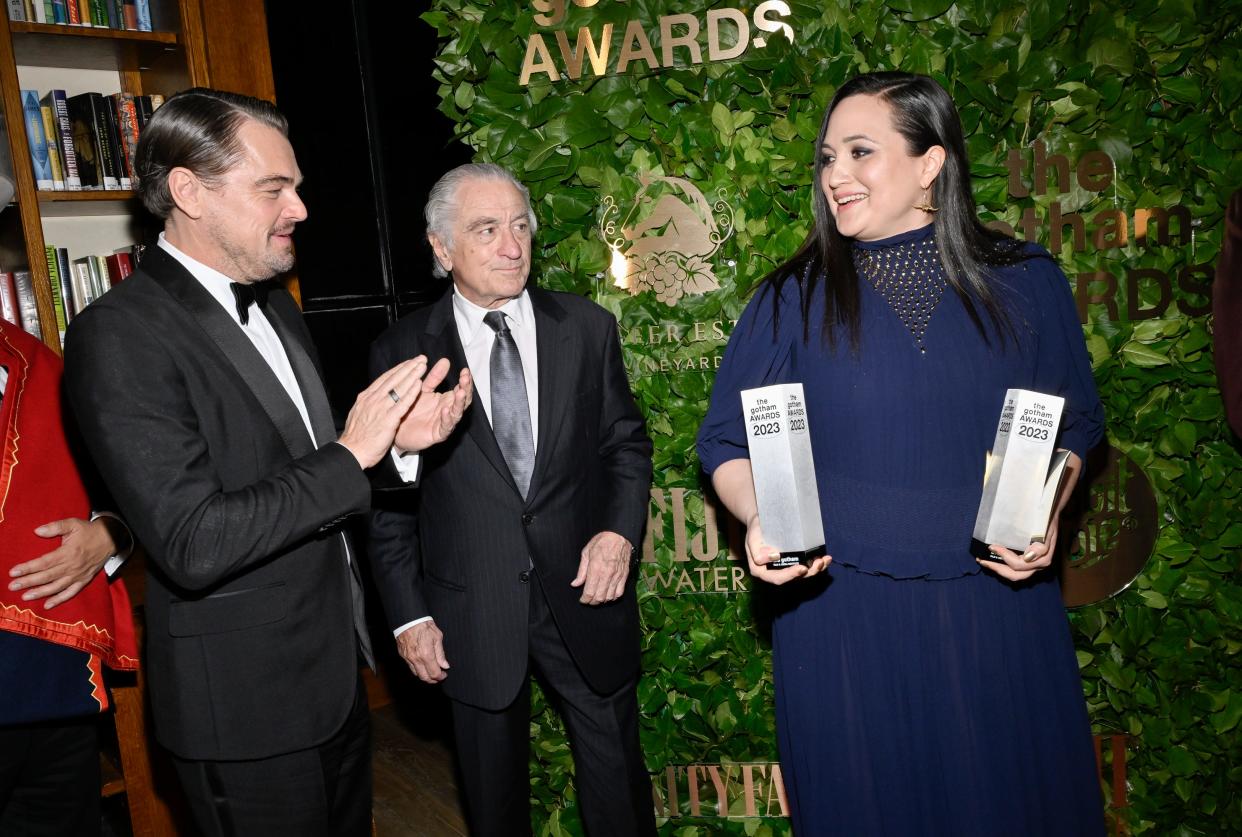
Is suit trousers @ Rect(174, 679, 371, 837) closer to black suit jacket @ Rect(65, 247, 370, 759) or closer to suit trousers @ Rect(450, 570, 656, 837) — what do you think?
black suit jacket @ Rect(65, 247, 370, 759)

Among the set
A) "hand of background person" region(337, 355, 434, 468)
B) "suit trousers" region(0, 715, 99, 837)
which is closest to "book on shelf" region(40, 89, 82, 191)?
"suit trousers" region(0, 715, 99, 837)

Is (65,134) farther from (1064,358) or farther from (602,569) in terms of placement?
(1064,358)

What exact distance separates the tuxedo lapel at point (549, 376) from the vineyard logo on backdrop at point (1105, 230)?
1180 mm

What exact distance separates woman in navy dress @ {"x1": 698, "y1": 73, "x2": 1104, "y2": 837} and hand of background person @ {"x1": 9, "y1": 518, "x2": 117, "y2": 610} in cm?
134

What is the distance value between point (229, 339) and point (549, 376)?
0.79 m

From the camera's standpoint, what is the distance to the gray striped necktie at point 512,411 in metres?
2.20

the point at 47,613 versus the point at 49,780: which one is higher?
the point at 47,613

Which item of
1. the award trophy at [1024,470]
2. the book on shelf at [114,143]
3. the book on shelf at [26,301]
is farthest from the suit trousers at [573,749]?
the book on shelf at [114,143]

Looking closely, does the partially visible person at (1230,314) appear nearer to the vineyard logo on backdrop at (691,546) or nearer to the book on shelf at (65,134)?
the vineyard logo on backdrop at (691,546)

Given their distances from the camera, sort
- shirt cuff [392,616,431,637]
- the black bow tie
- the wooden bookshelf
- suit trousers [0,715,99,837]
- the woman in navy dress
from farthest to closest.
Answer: the wooden bookshelf → shirt cuff [392,616,431,637] → suit trousers [0,715,99,837] → the black bow tie → the woman in navy dress

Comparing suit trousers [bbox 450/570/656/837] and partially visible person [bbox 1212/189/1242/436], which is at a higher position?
partially visible person [bbox 1212/189/1242/436]

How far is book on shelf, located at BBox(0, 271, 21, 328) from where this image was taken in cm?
276

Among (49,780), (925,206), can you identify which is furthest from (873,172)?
(49,780)

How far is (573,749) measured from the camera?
2.34m
